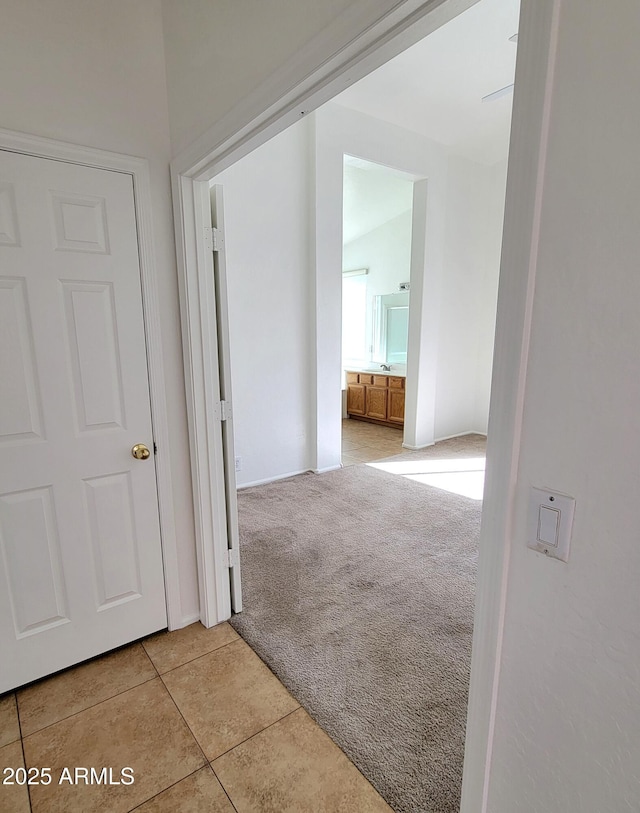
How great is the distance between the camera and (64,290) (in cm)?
163

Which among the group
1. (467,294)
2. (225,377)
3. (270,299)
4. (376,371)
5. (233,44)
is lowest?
(376,371)

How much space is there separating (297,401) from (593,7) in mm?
3658

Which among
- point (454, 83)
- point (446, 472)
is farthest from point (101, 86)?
point (446, 472)

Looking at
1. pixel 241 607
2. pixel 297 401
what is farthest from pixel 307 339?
pixel 241 607

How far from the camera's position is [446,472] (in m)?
4.32

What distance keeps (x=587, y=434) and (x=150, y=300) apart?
1.69m

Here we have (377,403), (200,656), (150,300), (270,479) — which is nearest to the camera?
(150,300)

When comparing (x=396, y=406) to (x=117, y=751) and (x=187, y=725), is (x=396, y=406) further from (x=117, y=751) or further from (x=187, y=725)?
(x=117, y=751)

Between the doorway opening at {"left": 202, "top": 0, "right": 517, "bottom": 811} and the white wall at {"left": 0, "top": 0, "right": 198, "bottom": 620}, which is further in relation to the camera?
the doorway opening at {"left": 202, "top": 0, "right": 517, "bottom": 811}

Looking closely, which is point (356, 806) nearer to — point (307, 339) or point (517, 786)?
point (517, 786)

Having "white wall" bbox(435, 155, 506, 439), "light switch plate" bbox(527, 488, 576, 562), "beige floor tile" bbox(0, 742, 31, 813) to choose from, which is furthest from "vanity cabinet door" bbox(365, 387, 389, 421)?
"light switch plate" bbox(527, 488, 576, 562)

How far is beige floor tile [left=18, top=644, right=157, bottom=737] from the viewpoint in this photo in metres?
1.62

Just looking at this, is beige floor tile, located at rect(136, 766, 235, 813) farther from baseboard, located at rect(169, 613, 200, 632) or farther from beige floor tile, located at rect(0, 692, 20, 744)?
baseboard, located at rect(169, 613, 200, 632)

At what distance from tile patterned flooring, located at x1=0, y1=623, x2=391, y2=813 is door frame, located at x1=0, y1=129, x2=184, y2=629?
1.21 ft
